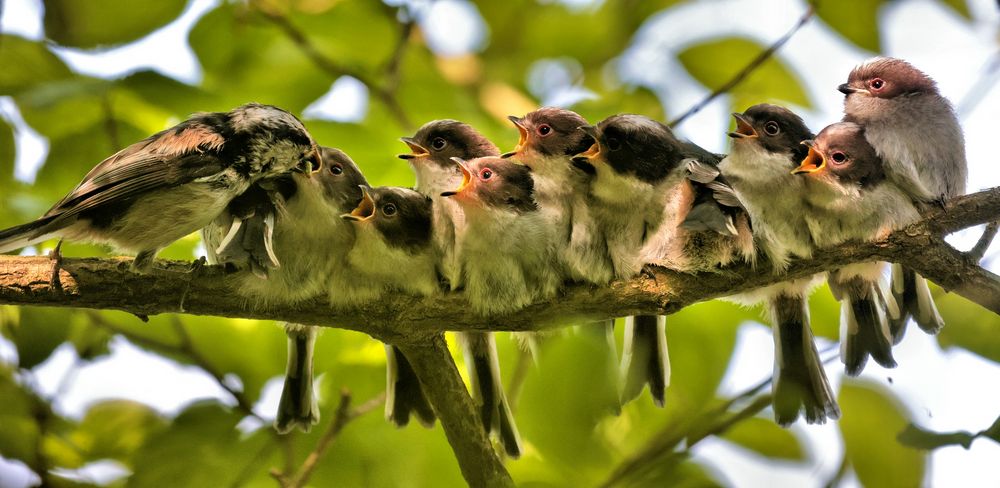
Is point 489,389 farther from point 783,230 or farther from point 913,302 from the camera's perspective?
point 913,302

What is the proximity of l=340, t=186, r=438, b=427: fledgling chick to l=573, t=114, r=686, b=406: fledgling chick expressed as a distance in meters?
0.53

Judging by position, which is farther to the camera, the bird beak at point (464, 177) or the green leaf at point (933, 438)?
the bird beak at point (464, 177)

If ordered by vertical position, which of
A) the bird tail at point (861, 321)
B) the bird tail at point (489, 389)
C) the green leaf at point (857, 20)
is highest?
the green leaf at point (857, 20)

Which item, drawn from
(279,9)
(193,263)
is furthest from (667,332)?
(279,9)

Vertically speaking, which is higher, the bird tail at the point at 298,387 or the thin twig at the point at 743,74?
the thin twig at the point at 743,74

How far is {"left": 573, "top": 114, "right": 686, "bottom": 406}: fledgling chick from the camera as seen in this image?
273 cm

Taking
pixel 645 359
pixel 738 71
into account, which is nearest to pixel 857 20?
pixel 738 71

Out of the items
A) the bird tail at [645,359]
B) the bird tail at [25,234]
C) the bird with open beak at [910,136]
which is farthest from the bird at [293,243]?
the bird with open beak at [910,136]

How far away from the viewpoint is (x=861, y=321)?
2.83 m

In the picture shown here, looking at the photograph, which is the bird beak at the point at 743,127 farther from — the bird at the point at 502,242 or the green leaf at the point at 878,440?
the green leaf at the point at 878,440

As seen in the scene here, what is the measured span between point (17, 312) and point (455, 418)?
149 cm

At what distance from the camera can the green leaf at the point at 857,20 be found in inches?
97.0

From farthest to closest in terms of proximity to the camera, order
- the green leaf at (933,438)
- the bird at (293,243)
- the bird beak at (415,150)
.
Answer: the bird beak at (415,150) → the bird at (293,243) → the green leaf at (933,438)

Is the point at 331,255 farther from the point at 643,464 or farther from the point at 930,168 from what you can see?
the point at 930,168
